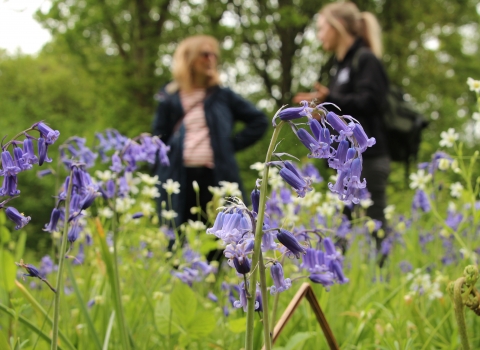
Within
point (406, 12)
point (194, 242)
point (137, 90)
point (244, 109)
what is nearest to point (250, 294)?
point (194, 242)

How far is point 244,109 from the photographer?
460 centimetres

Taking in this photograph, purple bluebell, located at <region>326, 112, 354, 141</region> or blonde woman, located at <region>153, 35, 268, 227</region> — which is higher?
blonde woman, located at <region>153, 35, 268, 227</region>

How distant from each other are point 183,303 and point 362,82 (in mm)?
2733

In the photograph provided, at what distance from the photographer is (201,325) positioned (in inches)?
65.1

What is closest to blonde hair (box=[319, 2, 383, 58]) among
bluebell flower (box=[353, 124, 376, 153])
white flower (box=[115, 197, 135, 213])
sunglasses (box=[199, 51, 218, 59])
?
sunglasses (box=[199, 51, 218, 59])

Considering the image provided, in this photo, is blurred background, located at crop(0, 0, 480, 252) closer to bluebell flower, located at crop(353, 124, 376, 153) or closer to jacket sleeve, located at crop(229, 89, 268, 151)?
jacket sleeve, located at crop(229, 89, 268, 151)

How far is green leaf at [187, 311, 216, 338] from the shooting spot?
1.65 meters

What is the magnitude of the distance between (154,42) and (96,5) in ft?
6.91

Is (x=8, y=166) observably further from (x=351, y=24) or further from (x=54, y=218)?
(x=351, y=24)

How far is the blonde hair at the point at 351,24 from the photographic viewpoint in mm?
4191

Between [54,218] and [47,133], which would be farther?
[54,218]

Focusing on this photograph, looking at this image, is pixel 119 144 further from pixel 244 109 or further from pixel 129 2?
pixel 129 2

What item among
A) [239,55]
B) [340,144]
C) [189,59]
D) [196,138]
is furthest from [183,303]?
[239,55]

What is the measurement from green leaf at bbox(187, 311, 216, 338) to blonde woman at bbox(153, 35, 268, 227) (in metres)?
2.48
